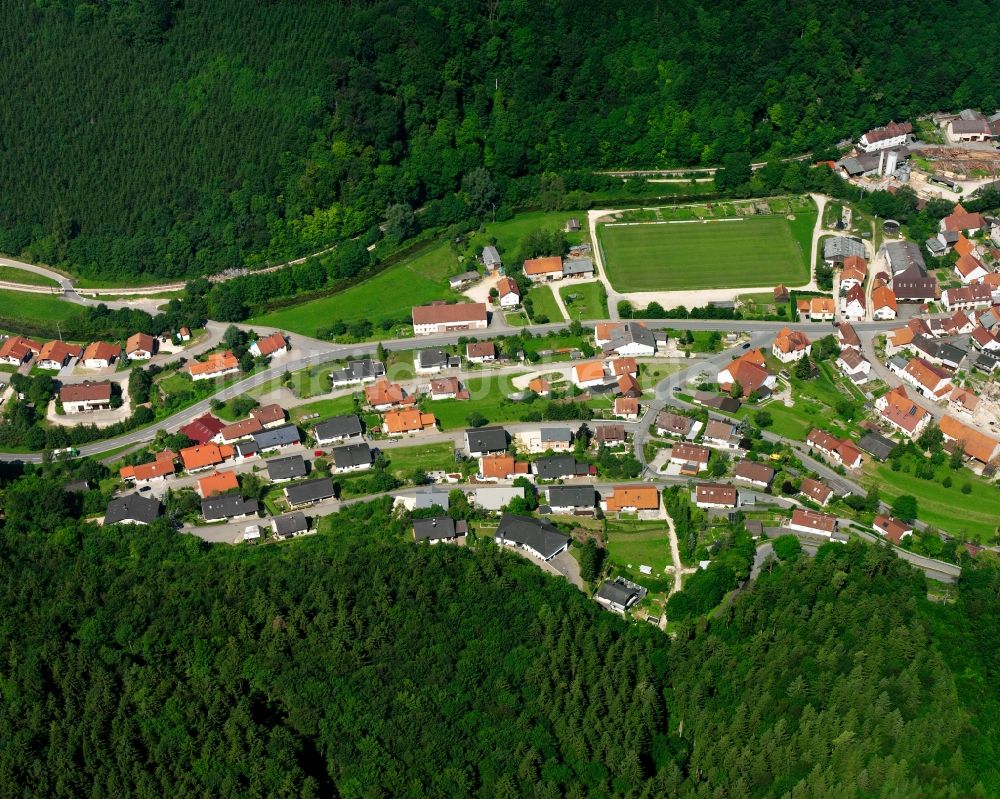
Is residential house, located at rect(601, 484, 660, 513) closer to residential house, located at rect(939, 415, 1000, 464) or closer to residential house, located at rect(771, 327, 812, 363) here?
residential house, located at rect(771, 327, 812, 363)

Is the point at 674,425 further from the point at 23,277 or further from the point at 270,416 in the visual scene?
the point at 23,277

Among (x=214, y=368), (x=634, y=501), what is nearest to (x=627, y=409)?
(x=634, y=501)

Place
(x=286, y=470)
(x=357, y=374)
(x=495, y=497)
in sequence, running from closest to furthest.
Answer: (x=495, y=497) → (x=286, y=470) → (x=357, y=374)

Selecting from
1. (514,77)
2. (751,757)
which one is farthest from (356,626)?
(514,77)

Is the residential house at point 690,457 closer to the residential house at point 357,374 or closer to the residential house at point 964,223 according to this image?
the residential house at point 357,374

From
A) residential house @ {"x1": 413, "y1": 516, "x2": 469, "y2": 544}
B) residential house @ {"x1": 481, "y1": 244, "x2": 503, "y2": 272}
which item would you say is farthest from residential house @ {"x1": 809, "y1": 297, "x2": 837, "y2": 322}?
residential house @ {"x1": 413, "y1": 516, "x2": 469, "y2": 544}

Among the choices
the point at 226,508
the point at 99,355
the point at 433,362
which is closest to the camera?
the point at 226,508

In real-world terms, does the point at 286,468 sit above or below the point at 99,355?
below

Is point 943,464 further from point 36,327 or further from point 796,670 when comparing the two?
point 36,327

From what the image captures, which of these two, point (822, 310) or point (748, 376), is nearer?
point (748, 376)
